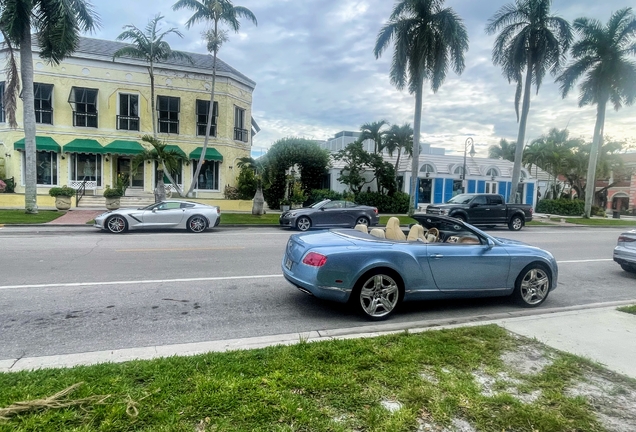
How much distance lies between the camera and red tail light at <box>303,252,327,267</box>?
524 centimetres

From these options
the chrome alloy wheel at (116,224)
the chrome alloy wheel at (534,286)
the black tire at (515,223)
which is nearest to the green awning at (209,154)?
the chrome alloy wheel at (116,224)

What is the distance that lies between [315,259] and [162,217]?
11.4 m

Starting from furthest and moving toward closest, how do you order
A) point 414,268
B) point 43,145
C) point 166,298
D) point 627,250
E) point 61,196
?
point 43,145 → point 61,196 → point 627,250 → point 166,298 → point 414,268

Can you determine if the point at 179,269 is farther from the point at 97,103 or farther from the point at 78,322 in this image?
the point at 97,103

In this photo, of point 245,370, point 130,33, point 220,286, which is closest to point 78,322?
point 220,286

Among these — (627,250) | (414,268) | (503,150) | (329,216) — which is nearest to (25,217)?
(329,216)

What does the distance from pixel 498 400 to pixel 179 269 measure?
21.7ft

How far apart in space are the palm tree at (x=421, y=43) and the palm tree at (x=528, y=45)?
13.3 feet

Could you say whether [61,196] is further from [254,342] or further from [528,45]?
[528,45]

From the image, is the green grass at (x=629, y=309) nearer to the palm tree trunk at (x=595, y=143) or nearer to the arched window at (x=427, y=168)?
the arched window at (x=427, y=168)

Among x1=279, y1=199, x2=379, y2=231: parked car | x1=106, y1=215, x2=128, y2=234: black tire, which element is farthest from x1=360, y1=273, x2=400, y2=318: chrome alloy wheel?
x1=279, y1=199, x2=379, y2=231: parked car

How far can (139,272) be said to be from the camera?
7906mm

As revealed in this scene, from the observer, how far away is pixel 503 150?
65.5 meters

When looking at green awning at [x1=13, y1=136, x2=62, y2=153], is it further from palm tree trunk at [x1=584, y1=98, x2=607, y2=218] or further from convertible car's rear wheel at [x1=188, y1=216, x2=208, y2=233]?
palm tree trunk at [x1=584, y1=98, x2=607, y2=218]
